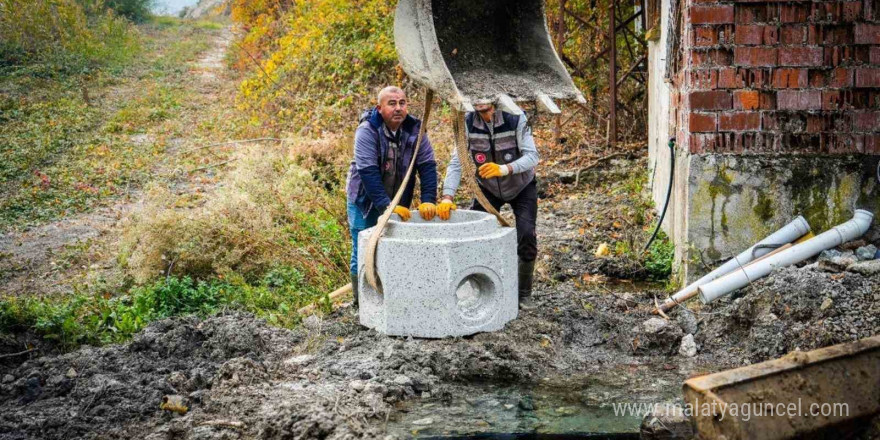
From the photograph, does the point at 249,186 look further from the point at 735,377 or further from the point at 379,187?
the point at 735,377

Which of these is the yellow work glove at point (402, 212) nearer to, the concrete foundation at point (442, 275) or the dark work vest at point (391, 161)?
the concrete foundation at point (442, 275)

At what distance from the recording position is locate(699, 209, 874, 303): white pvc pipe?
5574 mm

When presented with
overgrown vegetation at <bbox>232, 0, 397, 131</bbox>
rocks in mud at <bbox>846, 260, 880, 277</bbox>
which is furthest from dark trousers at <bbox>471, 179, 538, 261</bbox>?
overgrown vegetation at <bbox>232, 0, 397, 131</bbox>

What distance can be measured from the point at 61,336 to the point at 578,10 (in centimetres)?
1085

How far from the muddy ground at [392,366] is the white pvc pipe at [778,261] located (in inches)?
3.9

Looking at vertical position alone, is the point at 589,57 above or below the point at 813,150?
above

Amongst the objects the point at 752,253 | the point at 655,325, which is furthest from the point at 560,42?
the point at 655,325

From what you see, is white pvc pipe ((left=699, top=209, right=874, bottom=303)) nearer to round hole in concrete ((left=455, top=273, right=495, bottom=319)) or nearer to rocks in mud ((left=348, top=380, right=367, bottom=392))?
round hole in concrete ((left=455, top=273, right=495, bottom=319))

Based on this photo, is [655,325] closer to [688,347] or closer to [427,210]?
[688,347]

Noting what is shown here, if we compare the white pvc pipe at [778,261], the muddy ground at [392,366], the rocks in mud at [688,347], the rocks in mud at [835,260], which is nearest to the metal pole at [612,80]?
the muddy ground at [392,366]

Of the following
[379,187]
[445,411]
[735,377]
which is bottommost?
[445,411]

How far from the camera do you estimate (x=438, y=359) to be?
4.91 m

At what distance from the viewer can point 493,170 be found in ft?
17.8

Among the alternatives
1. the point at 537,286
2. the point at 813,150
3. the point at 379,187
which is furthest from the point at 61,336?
the point at 813,150
